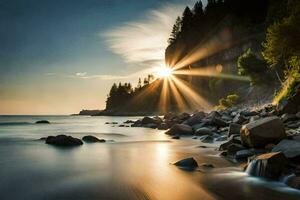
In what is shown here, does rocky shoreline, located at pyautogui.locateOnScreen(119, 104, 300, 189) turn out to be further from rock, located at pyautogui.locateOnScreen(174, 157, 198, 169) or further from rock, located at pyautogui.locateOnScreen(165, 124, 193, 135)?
rock, located at pyautogui.locateOnScreen(165, 124, 193, 135)

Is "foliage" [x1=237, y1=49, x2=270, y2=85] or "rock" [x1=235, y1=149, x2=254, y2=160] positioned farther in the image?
"foliage" [x1=237, y1=49, x2=270, y2=85]

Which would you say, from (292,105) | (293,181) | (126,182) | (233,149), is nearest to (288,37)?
(292,105)

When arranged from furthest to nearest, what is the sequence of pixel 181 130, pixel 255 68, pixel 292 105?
1. pixel 255 68
2. pixel 181 130
3. pixel 292 105

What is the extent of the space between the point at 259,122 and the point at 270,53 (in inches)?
889

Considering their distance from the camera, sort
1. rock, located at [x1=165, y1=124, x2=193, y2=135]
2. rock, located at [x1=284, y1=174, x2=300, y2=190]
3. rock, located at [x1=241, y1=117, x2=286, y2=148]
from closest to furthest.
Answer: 1. rock, located at [x1=284, y1=174, x2=300, y2=190]
2. rock, located at [x1=241, y1=117, x2=286, y2=148]
3. rock, located at [x1=165, y1=124, x2=193, y2=135]

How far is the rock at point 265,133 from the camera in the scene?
11.8 metres

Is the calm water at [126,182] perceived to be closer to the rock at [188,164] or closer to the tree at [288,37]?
the rock at [188,164]

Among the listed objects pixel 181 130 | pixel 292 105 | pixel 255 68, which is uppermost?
pixel 255 68

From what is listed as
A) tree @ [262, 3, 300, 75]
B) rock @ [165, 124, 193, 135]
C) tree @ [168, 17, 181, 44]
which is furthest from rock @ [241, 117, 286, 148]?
tree @ [168, 17, 181, 44]

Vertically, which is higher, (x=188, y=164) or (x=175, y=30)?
(x=175, y=30)

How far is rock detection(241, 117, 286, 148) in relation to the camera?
1182 cm

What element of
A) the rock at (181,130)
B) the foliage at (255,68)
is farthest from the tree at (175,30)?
the rock at (181,130)

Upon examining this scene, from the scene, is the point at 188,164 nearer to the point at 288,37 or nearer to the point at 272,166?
the point at 272,166

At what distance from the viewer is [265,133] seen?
11.9m
